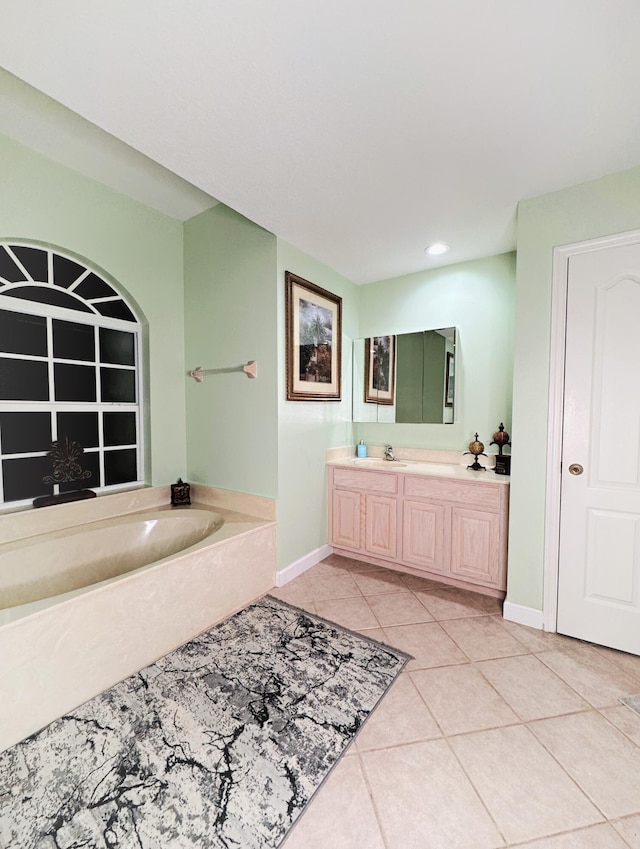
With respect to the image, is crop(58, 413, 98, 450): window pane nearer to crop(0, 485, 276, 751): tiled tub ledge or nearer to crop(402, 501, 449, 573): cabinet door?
crop(0, 485, 276, 751): tiled tub ledge

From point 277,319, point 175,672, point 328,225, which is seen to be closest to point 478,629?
point 175,672

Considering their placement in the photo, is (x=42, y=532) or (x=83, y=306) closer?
(x=42, y=532)

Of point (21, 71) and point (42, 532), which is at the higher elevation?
point (21, 71)

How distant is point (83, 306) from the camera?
2.56 m

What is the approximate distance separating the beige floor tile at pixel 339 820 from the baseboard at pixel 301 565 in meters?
1.40

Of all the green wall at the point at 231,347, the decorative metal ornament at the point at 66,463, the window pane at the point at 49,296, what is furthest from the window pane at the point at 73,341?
the green wall at the point at 231,347

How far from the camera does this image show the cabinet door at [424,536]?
101 inches

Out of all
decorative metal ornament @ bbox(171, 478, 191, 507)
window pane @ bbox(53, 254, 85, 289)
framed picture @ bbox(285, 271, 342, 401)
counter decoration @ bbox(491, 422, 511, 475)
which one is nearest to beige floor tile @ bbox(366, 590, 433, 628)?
counter decoration @ bbox(491, 422, 511, 475)

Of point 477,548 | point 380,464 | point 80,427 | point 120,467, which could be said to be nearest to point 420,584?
point 477,548

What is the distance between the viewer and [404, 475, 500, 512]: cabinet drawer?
2344 millimetres

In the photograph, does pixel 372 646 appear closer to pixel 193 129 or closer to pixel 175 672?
pixel 175 672

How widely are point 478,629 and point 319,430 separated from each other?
1.75 metres

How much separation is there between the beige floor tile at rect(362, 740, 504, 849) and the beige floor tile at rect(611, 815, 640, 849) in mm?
381

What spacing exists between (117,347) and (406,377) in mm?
2424
